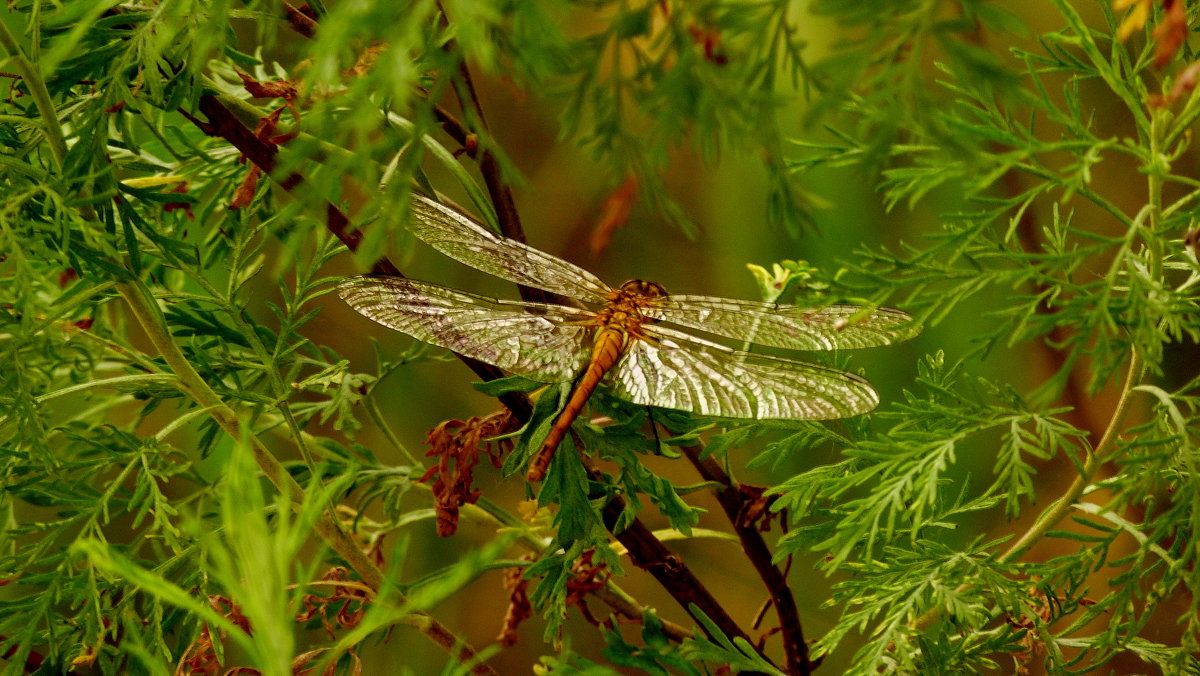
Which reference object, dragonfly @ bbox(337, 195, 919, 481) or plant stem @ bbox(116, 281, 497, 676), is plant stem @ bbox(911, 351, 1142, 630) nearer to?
dragonfly @ bbox(337, 195, 919, 481)

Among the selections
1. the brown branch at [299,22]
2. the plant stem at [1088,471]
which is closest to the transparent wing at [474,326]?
the brown branch at [299,22]

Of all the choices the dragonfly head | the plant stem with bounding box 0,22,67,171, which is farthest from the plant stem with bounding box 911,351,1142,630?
the plant stem with bounding box 0,22,67,171

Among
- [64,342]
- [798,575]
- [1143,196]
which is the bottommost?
[798,575]

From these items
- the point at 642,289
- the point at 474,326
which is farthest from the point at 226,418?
the point at 642,289

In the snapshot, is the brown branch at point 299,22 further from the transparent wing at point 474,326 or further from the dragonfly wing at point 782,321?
the dragonfly wing at point 782,321

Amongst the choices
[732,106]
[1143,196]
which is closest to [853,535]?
[732,106]

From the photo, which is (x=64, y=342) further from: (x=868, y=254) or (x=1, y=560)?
(x=868, y=254)
